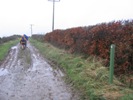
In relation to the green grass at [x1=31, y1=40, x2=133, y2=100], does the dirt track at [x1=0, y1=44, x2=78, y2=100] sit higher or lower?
lower

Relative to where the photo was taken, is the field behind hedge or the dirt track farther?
the field behind hedge

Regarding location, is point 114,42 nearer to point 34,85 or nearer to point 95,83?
point 95,83

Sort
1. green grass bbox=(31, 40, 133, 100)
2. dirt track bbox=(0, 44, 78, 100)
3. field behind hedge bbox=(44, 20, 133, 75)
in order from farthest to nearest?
1. field behind hedge bbox=(44, 20, 133, 75)
2. dirt track bbox=(0, 44, 78, 100)
3. green grass bbox=(31, 40, 133, 100)

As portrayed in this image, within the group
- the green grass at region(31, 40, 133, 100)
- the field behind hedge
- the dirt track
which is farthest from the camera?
the field behind hedge

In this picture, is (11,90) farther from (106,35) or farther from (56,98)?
(106,35)

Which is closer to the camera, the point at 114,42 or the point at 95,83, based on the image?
the point at 95,83

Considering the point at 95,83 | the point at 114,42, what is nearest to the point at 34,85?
the point at 95,83

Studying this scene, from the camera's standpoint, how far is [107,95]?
6.75 meters

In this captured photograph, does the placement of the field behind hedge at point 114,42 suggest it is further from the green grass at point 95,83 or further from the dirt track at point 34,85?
the dirt track at point 34,85

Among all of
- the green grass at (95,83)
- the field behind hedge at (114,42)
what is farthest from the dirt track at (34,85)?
the field behind hedge at (114,42)

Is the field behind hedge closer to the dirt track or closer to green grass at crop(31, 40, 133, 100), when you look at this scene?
green grass at crop(31, 40, 133, 100)

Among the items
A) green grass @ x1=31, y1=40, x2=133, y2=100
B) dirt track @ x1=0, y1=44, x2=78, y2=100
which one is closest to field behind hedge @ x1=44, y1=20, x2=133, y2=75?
green grass @ x1=31, y1=40, x2=133, y2=100

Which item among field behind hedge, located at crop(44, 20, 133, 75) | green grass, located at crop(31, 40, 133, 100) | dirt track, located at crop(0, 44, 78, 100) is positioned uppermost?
field behind hedge, located at crop(44, 20, 133, 75)

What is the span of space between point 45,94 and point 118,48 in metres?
3.27
